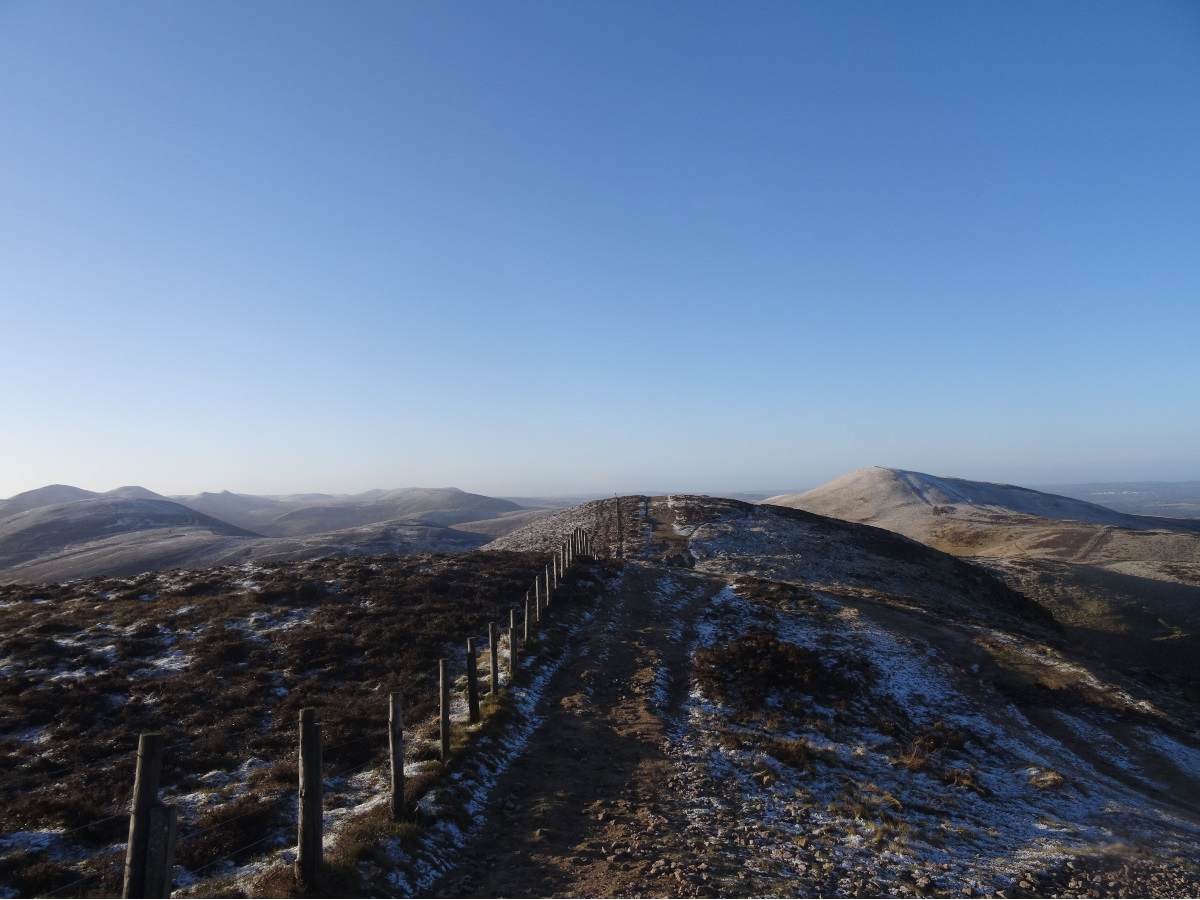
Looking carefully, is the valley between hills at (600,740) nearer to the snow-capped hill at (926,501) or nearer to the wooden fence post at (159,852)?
the wooden fence post at (159,852)

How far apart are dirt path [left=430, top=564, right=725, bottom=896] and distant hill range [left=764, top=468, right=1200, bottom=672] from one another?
3895 cm

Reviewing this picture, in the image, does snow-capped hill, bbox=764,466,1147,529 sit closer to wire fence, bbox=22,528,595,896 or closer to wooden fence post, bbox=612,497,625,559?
wooden fence post, bbox=612,497,625,559

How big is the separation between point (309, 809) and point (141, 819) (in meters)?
2.51

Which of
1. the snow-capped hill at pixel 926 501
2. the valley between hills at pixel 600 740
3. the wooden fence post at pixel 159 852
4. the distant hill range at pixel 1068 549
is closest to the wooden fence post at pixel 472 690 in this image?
the valley between hills at pixel 600 740

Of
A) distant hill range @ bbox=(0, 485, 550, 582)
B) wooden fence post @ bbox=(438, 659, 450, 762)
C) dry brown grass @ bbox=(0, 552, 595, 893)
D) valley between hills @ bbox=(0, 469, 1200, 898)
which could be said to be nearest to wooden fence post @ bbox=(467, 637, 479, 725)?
valley between hills @ bbox=(0, 469, 1200, 898)

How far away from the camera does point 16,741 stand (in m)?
→ 16.0

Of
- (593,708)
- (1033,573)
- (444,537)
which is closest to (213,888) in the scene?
(593,708)

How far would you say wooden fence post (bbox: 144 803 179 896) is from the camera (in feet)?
24.3

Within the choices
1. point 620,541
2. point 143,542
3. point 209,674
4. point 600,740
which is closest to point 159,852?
point 600,740

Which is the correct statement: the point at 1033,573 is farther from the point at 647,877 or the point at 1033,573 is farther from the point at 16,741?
the point at 16,741

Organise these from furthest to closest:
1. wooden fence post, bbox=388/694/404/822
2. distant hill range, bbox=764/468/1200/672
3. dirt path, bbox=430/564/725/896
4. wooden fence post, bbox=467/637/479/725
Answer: distant hill range, bbox=764/468/1200/672 → wooden fence post, bbox=467/637/479/725 → wooden fence post, bbox=388/694/404/822 → dirt path, bbox=430/564/725/896

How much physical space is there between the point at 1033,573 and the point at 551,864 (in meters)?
63.5

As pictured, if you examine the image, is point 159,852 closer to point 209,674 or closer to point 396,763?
point 396,763

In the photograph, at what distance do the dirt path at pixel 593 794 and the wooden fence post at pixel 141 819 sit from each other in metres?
4.32
